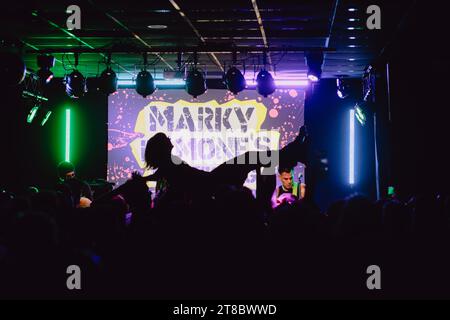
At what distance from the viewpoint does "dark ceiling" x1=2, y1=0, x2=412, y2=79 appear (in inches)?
221

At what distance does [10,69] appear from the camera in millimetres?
5727

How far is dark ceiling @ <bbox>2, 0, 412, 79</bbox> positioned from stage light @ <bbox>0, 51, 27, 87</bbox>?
1.74ft

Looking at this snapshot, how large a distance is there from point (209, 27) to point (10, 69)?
8.08 ft

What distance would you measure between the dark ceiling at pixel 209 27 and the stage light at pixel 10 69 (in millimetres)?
529

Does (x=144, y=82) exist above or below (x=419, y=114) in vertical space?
above

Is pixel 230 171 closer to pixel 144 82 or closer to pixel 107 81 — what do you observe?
pixel 144 82

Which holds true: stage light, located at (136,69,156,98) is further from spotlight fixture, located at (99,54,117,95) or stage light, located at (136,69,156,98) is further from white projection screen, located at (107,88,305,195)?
white projection screen, located at (107,88,305,195)

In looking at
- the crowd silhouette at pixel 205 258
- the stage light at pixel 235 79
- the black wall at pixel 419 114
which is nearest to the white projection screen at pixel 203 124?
the black wall at pixel 419 114

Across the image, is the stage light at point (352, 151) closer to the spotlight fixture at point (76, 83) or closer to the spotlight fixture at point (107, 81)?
the spotlight fixture at point (107, 81)

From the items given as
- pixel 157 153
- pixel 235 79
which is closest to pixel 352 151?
pixel 235 79

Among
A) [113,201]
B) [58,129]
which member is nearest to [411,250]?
[113,201]

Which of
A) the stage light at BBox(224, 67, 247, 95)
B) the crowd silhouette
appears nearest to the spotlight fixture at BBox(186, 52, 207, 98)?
the stage light at BBox(224, 67, 247, 95)
